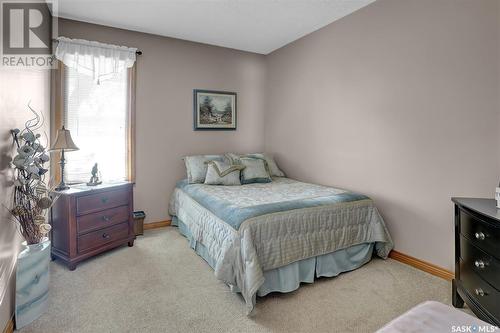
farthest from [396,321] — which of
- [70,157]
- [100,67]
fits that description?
[100,67]

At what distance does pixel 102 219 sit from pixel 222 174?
1391mm

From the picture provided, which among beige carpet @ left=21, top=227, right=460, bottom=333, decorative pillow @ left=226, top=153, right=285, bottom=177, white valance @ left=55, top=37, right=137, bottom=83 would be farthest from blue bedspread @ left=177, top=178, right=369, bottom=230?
white valance @ left=55, top=37, right=137, bottom=83

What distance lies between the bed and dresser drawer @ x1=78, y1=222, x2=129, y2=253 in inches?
27.7

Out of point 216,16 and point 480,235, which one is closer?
point 480,235

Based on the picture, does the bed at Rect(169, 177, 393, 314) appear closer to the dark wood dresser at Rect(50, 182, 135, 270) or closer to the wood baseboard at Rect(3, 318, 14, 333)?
the dark wood dresser at Rect(50, 182, 135, 270)

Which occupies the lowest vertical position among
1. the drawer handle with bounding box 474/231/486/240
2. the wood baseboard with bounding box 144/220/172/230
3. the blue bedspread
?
the wood baseboard with bounding box 144/220/172/230

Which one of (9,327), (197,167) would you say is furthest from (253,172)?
(9,327)

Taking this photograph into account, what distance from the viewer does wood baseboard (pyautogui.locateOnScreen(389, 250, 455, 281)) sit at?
2412 millimetres

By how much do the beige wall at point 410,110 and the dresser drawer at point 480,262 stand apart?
57 centimetres

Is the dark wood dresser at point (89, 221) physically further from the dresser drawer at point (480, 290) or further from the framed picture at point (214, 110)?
the dresser drawer at point (480, 290)

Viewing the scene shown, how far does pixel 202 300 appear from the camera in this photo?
7.02 feet

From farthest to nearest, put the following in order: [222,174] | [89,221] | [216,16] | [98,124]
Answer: [222,174] < [98,124] < [216,16] < [89,221]

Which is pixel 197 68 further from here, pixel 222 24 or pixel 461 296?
pixel 461 296

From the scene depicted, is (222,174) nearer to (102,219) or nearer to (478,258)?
(102,219)
